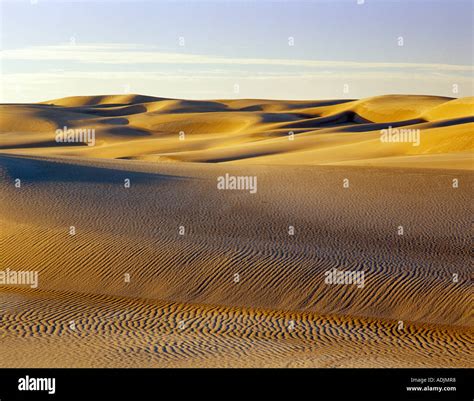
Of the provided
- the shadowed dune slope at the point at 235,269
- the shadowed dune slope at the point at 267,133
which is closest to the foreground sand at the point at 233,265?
the shadowed dune slope at the point at 235,269

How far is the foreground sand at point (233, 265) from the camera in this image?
445 inches

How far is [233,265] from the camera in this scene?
15.1 m

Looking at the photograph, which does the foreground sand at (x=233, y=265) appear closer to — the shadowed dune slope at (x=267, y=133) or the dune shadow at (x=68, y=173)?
the dune shadow at (x=68, y=173)

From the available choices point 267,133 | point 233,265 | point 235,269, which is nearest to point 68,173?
point 233,265

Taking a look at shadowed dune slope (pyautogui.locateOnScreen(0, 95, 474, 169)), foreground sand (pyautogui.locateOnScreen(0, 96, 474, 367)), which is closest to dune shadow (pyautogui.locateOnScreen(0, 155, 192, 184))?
foreground sand (pyautogui.locateOnScreen(0, 96, 474, 367))

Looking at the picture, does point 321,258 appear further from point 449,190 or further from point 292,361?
point 449,190

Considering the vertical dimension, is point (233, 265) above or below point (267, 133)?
below

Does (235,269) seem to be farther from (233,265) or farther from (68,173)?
(68,173)

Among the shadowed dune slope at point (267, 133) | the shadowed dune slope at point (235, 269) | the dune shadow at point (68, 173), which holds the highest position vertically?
the shadowed dune slope at point (267, 133)

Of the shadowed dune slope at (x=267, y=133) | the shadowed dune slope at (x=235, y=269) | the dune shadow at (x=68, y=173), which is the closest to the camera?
the shadowed dune slope at (x=235, y=269)

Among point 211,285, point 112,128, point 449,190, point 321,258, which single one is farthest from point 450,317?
point 112,128

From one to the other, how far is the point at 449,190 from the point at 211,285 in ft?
29.5

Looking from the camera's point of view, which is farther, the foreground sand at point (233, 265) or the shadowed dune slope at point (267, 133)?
the shadowed dune slope at point (267, 133)

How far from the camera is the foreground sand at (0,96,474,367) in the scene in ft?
37.1
